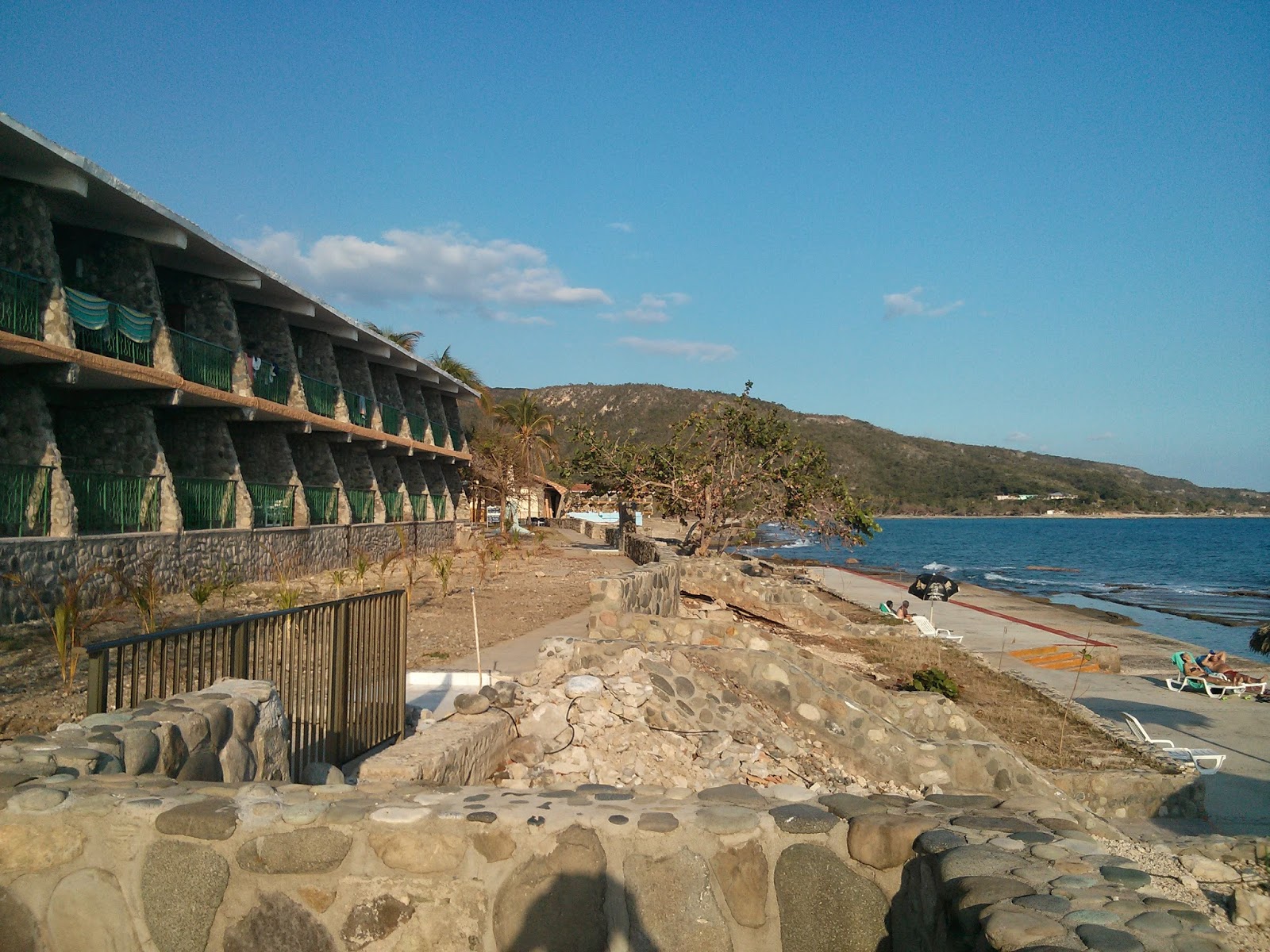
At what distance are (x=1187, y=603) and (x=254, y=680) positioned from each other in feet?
169

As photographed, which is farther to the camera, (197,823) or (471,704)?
(471,704)

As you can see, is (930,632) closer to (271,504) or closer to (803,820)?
(271,504)

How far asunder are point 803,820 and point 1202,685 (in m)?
17.8

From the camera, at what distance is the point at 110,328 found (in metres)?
18.2

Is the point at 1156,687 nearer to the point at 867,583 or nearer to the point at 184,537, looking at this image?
the point at 184,537

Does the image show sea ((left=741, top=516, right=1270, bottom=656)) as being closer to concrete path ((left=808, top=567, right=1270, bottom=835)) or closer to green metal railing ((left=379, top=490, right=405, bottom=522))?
concrete path ((left=808, top=567, right=1270, bottom=835))

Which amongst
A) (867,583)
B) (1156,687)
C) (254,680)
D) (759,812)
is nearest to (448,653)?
(254,680)

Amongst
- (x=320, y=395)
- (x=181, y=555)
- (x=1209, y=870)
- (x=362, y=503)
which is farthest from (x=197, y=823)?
(x=362, y=503)

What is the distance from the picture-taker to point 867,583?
43000 millimetres

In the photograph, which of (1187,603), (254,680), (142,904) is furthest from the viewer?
(1187,603)

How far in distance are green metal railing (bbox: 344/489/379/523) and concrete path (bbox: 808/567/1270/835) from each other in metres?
15.3

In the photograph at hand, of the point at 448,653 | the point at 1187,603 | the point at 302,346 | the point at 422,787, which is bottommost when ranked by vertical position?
the point at 1187,603

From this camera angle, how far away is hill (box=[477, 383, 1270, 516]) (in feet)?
422

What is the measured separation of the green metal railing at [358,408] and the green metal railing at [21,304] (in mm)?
13404
